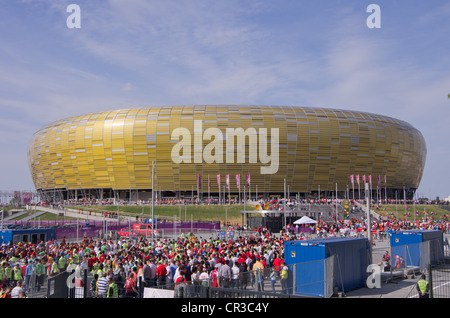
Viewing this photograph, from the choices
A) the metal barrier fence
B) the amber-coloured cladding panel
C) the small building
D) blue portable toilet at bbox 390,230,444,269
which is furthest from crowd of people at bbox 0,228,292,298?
the amber-coloured cladding panel

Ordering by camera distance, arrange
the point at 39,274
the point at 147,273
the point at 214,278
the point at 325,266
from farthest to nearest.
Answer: the point at 39,274, the point at 147,273, the point at 325,266, the point at 214,278

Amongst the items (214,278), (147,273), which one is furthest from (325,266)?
(147,273)

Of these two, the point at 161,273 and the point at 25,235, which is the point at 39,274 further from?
the point at 25,235

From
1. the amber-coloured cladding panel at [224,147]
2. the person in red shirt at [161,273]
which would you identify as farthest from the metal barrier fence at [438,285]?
the amber-coloured cladding panel at [224,147]

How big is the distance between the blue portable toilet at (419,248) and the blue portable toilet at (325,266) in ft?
12.9

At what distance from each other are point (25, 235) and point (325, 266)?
80.2ft

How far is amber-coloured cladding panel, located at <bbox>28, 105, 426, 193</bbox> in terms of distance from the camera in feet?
277

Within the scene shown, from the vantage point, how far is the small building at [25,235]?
29.7 m

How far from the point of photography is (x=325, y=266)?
49.1 ft

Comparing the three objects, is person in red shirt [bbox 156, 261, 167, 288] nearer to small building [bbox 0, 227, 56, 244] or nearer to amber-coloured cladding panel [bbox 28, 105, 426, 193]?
small building [bbox 0, 227, 56, 244]

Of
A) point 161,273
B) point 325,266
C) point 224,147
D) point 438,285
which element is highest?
point 224,147

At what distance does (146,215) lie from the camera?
69.2 meters

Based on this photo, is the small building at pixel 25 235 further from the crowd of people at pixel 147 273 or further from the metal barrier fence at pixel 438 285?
the metal barrier fence at pixel 438 285
